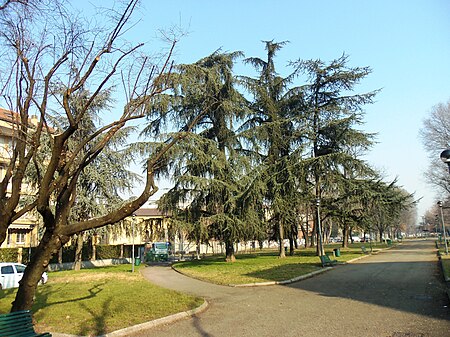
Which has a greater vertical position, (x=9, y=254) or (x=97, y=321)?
(x=9, y=254)

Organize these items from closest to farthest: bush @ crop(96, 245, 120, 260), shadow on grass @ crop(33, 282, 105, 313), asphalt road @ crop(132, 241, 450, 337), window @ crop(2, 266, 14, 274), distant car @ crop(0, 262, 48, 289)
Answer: asphalt road @ crop(132, 241, 450, 337)
shadow on grass @ crop(33, 282, 105, 313)
distant car @ crop(0, 262, 48, 289)
window @ crop(2, 266, 14, 274)
bush @ crop(96, 245, 120, 260)

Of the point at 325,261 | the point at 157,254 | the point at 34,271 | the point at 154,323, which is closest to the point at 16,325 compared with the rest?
the point at 34,271

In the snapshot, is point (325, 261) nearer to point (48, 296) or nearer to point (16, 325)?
point (48, 296)

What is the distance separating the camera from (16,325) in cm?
623

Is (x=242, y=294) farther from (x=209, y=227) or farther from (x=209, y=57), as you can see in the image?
(x=209, y=57)

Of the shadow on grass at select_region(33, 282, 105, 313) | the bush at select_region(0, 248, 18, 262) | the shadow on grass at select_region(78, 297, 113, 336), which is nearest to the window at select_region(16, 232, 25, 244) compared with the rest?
the bush at select_region(0, 248, 18, 262)

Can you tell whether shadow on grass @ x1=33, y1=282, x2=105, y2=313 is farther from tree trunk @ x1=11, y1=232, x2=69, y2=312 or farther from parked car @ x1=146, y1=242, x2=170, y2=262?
parked car @ x1=146, y1=242, x2=170, y2=262

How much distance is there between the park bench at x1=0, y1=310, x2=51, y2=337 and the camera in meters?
6.05

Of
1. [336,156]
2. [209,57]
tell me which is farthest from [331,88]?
[209,57]

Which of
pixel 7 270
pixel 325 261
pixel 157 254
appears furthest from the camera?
pixel 157 254

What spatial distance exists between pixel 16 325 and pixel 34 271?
150 cm

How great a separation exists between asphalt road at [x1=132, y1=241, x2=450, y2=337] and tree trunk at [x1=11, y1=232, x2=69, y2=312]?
7.61 ft

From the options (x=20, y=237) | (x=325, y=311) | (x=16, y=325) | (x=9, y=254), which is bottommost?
(x=325, y=311)

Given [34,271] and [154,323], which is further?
[154,323]
